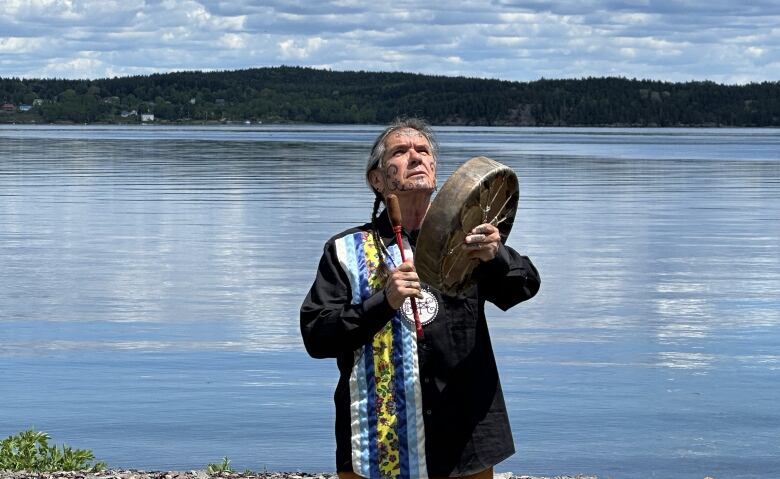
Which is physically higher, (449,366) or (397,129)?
(397,129)

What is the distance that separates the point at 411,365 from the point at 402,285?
333mm

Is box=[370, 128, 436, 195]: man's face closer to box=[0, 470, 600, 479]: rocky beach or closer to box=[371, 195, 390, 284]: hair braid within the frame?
box=[371, 195, 390, 284]: hair braid

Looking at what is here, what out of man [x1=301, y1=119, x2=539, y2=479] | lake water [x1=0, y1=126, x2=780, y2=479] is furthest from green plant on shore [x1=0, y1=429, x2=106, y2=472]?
man [x1=301, y1=119, x2=539, y2=479]

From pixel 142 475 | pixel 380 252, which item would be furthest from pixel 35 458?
pixel 380 252

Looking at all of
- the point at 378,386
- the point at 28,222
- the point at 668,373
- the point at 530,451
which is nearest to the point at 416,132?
the point at 378,386

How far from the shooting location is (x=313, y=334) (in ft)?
15.5

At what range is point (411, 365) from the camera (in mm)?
4727

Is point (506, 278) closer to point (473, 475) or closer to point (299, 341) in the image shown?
point (473, 475)

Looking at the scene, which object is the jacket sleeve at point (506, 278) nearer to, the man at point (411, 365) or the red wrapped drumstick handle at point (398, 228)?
the man at point (411, 365)

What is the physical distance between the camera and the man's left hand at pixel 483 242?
15.3 ft

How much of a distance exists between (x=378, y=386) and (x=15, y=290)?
16991 millimetres

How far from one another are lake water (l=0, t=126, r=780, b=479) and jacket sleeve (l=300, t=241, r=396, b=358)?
19.6ft

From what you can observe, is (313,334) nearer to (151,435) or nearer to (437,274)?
(437,274)

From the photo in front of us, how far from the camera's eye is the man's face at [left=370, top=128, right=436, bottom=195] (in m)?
4.78
